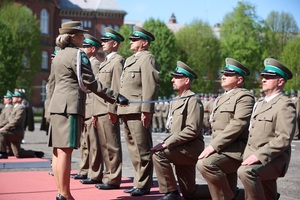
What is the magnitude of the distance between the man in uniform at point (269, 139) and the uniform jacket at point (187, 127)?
1.14 m

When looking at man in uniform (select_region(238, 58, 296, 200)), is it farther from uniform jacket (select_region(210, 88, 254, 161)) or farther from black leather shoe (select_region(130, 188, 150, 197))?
black leather shoe (select_region(130, 188, 150, 197))

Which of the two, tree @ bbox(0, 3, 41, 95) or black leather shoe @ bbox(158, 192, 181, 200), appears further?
tree @ bbox(0, 3, 41, 95)

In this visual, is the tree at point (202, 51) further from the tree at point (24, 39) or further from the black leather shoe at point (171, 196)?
the black leather shoe at point (171, 196)

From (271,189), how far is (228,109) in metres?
1.12

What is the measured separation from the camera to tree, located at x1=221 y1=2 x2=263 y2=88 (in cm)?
7738

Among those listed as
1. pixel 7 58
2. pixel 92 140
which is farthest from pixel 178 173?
pixel 7 58

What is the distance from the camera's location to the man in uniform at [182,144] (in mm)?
8539

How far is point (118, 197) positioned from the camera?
370 inches

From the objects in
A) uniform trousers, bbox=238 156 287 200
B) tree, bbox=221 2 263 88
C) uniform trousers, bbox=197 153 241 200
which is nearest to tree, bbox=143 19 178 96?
tree, bbox=221 2 263 88

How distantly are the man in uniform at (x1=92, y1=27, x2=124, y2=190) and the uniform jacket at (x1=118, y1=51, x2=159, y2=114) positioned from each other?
1.39ft

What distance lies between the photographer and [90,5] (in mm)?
91062

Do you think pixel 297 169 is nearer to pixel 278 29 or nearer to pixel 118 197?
pixel 118 197

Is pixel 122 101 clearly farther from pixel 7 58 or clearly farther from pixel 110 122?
pixel 7 58

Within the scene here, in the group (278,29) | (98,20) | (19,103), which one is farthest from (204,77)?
(19,103)
